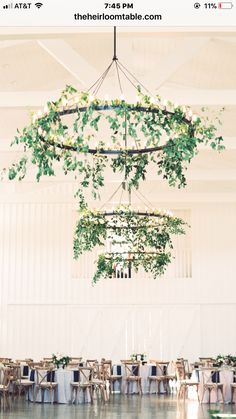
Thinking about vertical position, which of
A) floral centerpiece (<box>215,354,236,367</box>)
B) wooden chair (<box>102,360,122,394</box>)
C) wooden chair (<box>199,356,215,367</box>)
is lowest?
wooden chair (<box>102,360,122,394</box>)

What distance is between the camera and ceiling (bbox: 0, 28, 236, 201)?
26.9ft

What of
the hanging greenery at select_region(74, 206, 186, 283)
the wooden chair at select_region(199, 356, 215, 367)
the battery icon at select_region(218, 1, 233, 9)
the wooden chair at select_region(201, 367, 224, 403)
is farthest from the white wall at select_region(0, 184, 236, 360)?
the battery icon at select_region(218, 1, 233, 9)

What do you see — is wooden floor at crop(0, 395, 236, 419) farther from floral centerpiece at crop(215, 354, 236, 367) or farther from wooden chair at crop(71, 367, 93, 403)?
floral centerpiece at crop(215, 354, 236, 367)

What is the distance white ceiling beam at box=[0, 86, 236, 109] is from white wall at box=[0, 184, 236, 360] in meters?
7.66

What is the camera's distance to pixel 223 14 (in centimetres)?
357

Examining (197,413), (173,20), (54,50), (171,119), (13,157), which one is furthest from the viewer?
(13,157)

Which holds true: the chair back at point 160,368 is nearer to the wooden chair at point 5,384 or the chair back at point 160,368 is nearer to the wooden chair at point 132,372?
the wooden chair at point 132,372

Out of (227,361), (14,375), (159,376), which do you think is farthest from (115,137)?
(227,361)

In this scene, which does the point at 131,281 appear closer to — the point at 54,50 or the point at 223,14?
the point at 54,50

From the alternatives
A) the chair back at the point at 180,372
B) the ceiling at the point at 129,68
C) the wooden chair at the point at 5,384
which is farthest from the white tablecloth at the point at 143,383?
the ceiling at the point at 129,68

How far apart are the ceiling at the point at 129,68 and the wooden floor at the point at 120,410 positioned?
17.1 feet

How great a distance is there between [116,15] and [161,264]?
26.9 feet

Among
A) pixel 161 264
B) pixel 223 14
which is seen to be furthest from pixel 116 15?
pixel 161 264

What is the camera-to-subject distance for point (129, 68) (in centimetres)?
911
